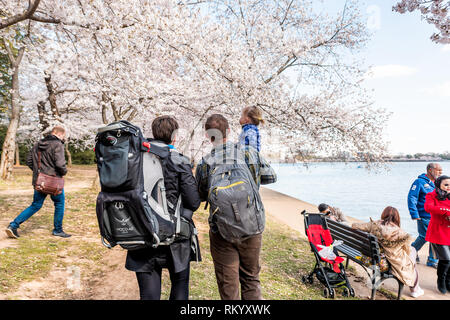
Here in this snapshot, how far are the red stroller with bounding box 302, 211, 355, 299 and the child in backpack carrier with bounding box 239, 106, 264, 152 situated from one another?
2.64m

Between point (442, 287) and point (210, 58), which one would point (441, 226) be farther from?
point (210, 58)

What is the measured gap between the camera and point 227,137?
2307mm

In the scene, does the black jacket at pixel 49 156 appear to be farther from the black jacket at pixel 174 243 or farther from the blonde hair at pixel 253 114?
the blonde hair at pixel 253 114

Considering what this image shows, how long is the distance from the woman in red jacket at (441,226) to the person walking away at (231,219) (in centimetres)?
335

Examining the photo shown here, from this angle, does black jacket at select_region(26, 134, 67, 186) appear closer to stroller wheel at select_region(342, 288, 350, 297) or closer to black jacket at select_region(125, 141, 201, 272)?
black jacket at select_region(125, 141, 201, 272)

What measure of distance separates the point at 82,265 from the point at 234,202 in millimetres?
3387

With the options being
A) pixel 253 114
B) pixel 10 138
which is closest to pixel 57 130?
pixel 253 114

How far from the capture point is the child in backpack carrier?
2506mm

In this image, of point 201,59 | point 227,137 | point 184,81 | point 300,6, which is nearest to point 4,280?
point 227,137

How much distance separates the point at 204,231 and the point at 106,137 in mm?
5719

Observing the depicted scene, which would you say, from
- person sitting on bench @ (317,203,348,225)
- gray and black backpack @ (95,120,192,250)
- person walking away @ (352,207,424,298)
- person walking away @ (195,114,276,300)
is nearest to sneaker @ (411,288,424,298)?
person walking away @ (352,207,424,298)

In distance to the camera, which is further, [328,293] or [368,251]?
[328,293]

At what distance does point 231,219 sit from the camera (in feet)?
Answer: 6.54

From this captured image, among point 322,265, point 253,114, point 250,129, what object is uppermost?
point 253,114
